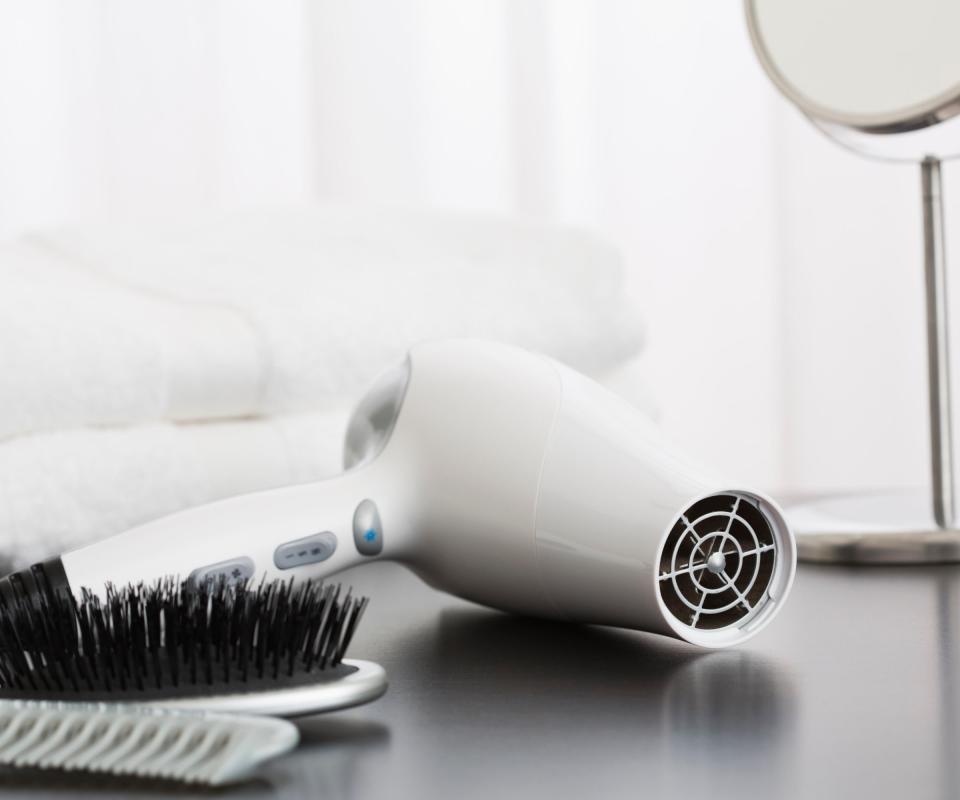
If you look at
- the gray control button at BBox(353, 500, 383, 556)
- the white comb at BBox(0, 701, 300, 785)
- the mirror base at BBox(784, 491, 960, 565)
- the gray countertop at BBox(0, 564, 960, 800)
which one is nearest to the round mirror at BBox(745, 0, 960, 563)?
the mirror base at BBox(784, 491, 960, 565)

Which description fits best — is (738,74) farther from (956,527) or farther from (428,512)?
(428,512)

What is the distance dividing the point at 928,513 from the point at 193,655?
0.44 metres

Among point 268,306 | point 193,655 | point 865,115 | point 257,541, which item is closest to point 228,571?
point 257,541

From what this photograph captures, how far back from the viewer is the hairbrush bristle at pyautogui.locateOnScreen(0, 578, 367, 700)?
1.02ft

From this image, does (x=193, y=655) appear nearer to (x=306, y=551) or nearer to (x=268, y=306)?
(x=306, y=551)

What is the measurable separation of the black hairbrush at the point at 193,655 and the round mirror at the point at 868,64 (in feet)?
1.26

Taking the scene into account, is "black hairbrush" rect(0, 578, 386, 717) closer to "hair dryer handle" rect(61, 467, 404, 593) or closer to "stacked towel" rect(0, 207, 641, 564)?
"hair dryer handle" rect(61, 467, 404, 593)

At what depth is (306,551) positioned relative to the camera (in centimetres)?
45

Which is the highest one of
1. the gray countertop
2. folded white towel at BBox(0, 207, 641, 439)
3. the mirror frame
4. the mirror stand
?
the mirror frame

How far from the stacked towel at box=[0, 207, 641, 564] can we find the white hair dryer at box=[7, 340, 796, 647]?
0.45ft

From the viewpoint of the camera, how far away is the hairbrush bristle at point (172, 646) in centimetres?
31

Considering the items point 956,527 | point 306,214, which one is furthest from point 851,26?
point 306,214

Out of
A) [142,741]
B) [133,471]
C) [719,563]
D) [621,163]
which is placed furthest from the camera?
[621,163]

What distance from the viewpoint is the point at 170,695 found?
31 centimetres
